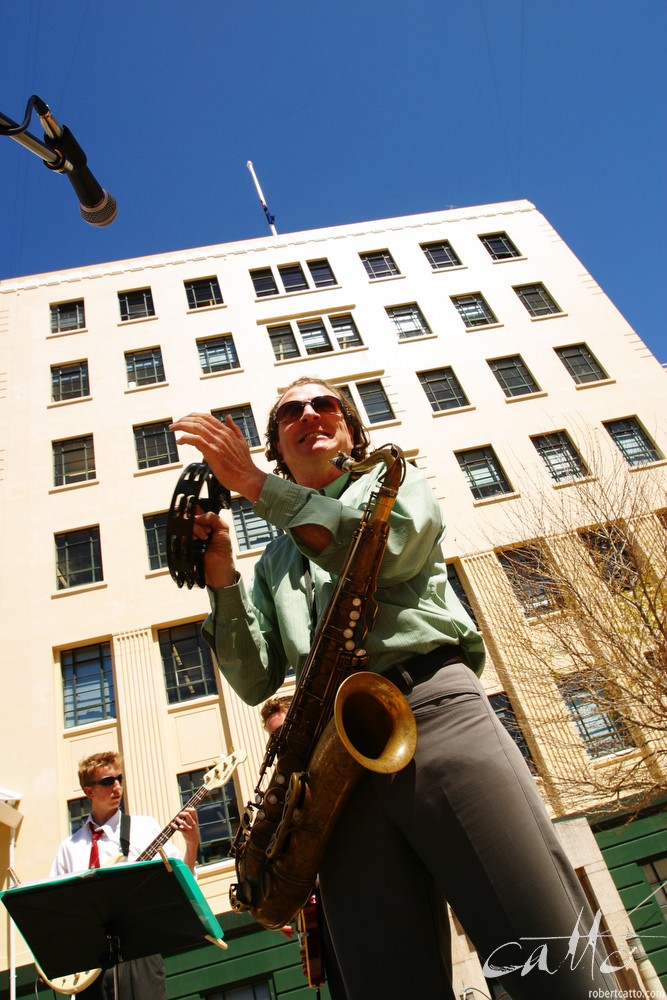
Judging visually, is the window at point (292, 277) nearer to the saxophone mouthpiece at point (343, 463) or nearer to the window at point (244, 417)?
the window at point (244, 417)

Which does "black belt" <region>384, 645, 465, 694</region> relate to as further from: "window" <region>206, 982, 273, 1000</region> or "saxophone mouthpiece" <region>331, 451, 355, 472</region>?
"window" <region>206, 982, 273, 1000</region>

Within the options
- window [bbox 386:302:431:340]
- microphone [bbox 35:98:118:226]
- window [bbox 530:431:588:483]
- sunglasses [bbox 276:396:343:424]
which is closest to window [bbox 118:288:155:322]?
window [bbox 386:302:431:340]

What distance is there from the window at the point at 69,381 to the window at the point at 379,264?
36.0ft

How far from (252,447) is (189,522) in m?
15.4

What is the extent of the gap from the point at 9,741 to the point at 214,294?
52.7 feet

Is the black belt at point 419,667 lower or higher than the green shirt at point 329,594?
lower

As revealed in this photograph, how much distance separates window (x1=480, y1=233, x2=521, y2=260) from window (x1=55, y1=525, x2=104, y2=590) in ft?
59.7

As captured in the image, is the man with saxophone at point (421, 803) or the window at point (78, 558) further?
the window at point (78, 558)

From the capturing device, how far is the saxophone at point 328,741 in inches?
72.7

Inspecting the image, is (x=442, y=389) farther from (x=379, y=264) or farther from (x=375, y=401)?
(x=379, y=264)

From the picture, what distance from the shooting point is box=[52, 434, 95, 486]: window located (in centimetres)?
1820

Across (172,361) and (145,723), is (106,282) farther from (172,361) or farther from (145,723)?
(145,723)

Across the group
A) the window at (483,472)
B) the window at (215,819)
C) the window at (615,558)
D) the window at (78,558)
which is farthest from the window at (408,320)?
the window at (215,819)

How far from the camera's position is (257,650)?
8.14 feet
